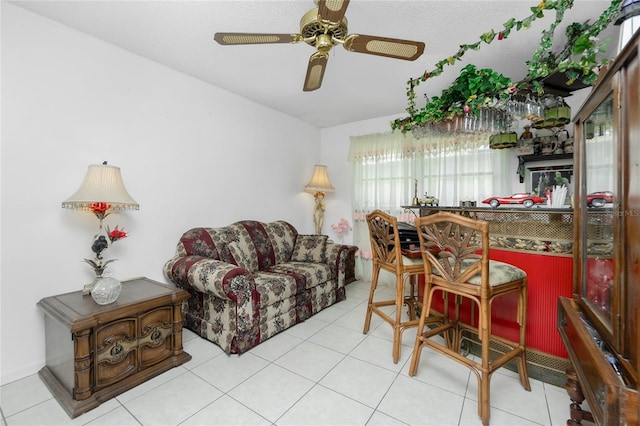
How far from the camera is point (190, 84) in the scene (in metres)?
2.80

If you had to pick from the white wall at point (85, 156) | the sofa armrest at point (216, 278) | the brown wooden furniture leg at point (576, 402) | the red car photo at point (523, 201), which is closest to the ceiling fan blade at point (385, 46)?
the red car photo at point (523, 201)

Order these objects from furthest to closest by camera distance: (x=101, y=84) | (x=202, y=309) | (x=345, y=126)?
(x=345, y=126) → (x=202, y=309) → (x=101, y=84)

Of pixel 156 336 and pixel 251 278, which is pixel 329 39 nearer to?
pixel 251 278

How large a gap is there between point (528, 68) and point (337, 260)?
2.36 m

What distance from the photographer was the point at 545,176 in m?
2.93

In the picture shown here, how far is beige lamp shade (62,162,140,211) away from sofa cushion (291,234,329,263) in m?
1.90

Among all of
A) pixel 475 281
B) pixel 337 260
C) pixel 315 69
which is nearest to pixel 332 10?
pixel 315 69

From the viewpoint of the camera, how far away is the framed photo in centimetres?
278

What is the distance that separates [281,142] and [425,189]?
6.99ft

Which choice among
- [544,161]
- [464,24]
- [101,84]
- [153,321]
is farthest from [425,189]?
[101,84]

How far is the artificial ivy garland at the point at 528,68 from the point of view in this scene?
1545 mm

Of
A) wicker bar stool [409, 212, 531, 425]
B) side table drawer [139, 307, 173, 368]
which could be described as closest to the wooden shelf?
wicker bar stool [409, 212, 531, 425]

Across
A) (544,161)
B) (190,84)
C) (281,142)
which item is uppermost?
(190,84)

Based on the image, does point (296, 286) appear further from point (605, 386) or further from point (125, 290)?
point (605, 386)
